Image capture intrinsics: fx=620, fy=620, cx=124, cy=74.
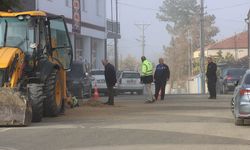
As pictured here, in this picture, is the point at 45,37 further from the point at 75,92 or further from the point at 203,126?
the point at 75,92

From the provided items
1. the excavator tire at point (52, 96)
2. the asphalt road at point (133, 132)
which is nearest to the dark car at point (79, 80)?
the asphalt road at point (133, 132)

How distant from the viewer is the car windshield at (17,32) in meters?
16.7

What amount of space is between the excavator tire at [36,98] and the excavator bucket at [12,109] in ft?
2.22

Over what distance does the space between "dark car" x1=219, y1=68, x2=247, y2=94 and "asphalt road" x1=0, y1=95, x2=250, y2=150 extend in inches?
647

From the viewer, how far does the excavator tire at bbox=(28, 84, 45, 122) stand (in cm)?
1567

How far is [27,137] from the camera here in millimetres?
13023

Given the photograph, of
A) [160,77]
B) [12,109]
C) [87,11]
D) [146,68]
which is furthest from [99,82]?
[12,109]

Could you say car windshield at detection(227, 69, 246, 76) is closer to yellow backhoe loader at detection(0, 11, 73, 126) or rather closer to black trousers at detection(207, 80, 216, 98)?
black trousers at detection(207, 80, 216, 98)

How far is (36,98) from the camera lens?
15.8 meters

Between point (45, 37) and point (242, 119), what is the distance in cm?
596

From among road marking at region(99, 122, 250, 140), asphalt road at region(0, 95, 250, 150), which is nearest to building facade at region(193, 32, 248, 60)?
asphalt road at region(0, 95, 250, 150)

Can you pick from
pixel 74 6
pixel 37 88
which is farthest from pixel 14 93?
pixel 74 6

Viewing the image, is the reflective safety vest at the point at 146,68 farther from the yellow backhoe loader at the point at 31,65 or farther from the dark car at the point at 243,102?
the dark car at the point at 243,102

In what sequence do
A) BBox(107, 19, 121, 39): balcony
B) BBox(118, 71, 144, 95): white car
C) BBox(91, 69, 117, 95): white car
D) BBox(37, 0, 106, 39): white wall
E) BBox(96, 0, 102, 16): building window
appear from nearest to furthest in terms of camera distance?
BBox(91, 69, 117, 95): white car, BBox(37, 0, 106, 39): white wall, BBox(118, 71, 144, 95): white car, BBox(96, 0, 102, 16): building window, BBox(107, 19, 121, 39): balcony
